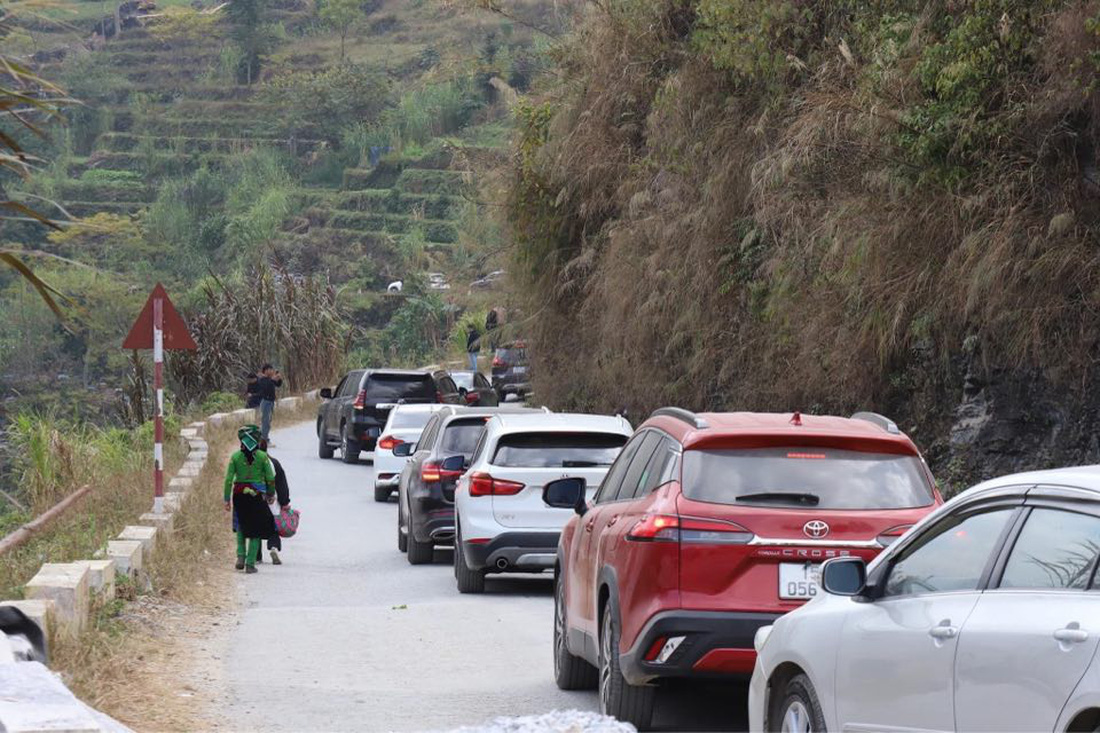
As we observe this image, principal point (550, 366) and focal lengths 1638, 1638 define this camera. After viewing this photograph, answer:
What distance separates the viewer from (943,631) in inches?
217

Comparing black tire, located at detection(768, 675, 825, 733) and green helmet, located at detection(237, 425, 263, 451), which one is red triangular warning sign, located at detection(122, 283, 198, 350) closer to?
green helmet, located at detection(237, 425, 263, 451)

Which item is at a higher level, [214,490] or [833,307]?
[833,307]

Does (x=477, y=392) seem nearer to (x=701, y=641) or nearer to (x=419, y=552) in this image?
(x=419, y=552)

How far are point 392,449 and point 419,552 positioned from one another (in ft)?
25.6

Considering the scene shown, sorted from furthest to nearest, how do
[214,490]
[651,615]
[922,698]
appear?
[214,490], [651,615], [922,698]

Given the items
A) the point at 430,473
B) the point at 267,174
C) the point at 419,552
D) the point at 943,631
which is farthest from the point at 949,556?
the point at 267,174

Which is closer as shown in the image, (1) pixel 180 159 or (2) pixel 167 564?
(2) pixel 167 564

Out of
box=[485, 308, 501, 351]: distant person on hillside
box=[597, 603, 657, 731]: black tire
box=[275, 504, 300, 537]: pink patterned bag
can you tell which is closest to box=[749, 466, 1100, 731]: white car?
box=[597, 603, 657, 731]: black tire

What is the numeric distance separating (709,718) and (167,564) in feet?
25.3

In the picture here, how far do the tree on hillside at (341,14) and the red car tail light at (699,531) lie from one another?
135103mm

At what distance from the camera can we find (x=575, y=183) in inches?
1053

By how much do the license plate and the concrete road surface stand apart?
1356 mm

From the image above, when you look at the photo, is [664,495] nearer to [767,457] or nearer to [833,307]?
[767,457]

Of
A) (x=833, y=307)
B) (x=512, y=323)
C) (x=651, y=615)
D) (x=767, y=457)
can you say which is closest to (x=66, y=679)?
(x=651, y=615)
